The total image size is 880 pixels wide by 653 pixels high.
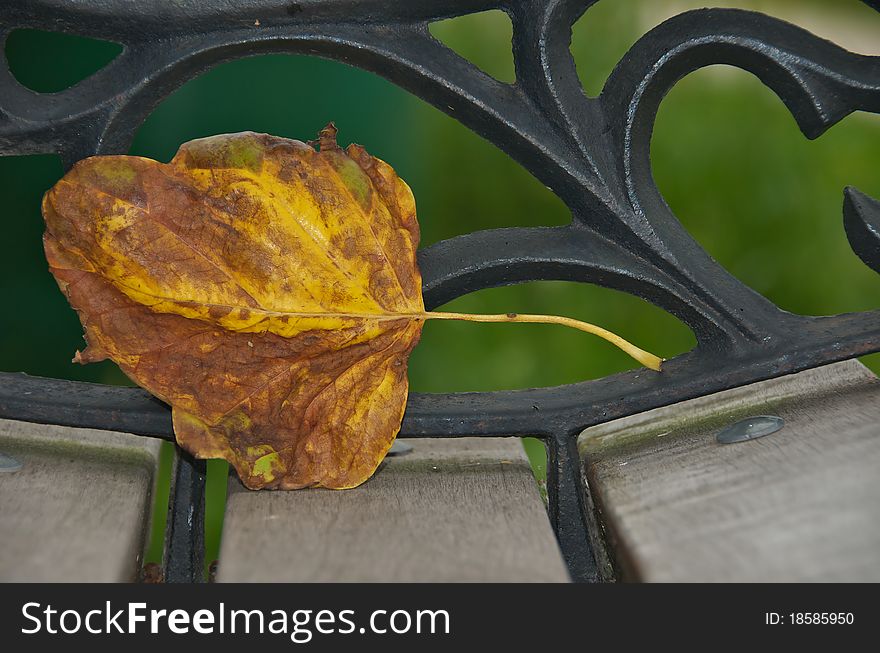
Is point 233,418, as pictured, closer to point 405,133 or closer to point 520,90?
point 520,90

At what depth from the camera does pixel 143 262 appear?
0.66m

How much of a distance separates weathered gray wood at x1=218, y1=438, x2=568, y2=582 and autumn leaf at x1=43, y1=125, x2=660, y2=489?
1.3 inches

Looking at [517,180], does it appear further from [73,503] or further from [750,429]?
[73,503]

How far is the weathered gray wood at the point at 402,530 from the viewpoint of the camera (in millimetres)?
586

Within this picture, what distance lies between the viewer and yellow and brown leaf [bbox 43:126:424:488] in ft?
2.18

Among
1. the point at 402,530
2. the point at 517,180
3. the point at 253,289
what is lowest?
the point at 402,530

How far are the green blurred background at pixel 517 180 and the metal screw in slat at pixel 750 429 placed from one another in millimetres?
709

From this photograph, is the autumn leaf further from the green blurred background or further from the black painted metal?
the green blurred background

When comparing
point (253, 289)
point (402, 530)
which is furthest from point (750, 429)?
point (253, 289)

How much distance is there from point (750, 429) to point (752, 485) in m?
0.12

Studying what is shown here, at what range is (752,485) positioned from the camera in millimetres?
645

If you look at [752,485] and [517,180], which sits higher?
[517,180]
